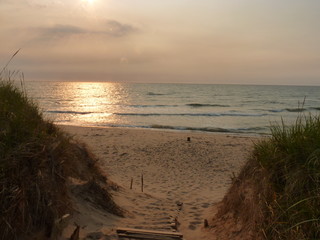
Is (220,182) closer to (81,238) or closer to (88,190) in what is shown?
(88,190)

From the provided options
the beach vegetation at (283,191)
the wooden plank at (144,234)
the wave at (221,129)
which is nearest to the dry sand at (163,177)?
the wooden plank at (144,234)

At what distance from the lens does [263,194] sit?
3732 mm

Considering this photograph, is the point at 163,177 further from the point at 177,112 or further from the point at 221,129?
the point at 177,112

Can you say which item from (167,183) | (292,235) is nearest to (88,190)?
(292,235)

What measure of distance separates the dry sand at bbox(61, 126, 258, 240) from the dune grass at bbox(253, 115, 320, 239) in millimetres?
1603

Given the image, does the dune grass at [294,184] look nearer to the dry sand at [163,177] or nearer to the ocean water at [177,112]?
the ocean water at [177,112]

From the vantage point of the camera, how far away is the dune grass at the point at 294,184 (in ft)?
9.64

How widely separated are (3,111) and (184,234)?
10.9 feet

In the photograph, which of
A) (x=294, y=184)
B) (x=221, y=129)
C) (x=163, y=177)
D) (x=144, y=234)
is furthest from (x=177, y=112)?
(x=294, y=184)

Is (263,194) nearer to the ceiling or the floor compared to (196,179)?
nearer to the ceiling

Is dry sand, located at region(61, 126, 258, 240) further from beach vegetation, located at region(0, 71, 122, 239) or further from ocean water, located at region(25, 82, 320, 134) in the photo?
ocean water, located at region(25, 82, 320, 134)

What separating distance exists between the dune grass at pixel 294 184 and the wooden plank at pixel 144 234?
5.05 feet

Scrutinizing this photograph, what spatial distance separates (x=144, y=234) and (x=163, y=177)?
5.99 metres

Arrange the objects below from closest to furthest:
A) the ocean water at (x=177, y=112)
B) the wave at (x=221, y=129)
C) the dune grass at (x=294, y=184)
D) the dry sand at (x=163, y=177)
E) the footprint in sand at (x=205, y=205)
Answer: the dune grass at (x=294, y=184), the dry sand at (x=163, y=177), the footprint in sand at (x=205, y=205), the wave at (x=221, y=129), the ocean water at (x=177, y=112)
